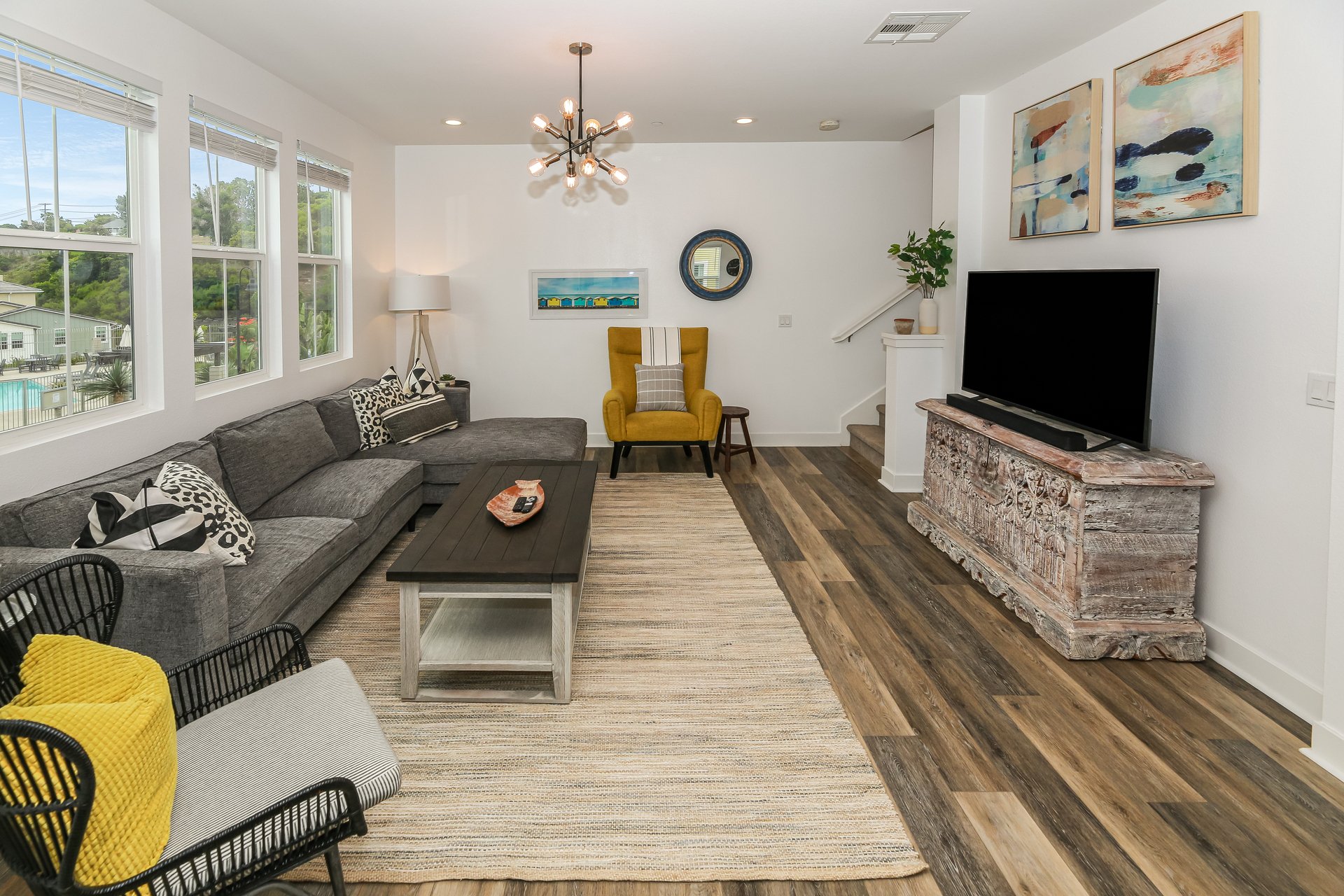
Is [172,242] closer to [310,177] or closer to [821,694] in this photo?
[310,177]

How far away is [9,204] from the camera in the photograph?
9.80 feet

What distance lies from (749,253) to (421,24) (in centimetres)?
383

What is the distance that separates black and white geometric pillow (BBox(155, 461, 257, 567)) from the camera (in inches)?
117

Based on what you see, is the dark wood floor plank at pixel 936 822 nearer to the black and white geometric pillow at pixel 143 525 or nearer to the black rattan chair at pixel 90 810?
the black rattan chair at pixel 90 810

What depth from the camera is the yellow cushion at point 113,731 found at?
138cm

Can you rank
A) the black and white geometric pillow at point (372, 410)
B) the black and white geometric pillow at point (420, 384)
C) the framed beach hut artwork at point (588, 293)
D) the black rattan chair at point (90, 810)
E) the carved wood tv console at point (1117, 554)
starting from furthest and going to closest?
1. the framed beach hut artwork at point (588, 293)
2. the black and white geometric pillow at point (420, 384)
3. the black and white geometric pillow at point (372, 410)
4. the carved wood tv console at point (1117, 554)
5. the black rattan chair at point (90, 810)

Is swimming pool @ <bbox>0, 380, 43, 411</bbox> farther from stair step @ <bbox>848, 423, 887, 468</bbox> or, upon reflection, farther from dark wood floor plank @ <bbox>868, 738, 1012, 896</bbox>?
stair step @ <bbox>848, 423, 887, 468</bbox>

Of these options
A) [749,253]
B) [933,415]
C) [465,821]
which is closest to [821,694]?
[465,821]

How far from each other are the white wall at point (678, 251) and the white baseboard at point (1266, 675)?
4.44 m

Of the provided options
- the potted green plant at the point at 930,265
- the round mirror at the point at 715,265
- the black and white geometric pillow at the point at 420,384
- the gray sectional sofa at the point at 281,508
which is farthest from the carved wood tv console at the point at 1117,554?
the round mirror at the point at 715,265

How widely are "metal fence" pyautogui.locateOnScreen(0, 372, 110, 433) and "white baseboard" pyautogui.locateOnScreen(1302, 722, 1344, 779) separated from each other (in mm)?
4345

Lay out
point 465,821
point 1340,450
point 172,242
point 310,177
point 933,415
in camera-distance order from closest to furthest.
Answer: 1. point 465,821
2. point 1340,450
3. point 172,242
4. point 933,415
5. point 310,177

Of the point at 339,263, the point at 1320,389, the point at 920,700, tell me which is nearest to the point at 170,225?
the point at 339,263

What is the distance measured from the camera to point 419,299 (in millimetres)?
6684
